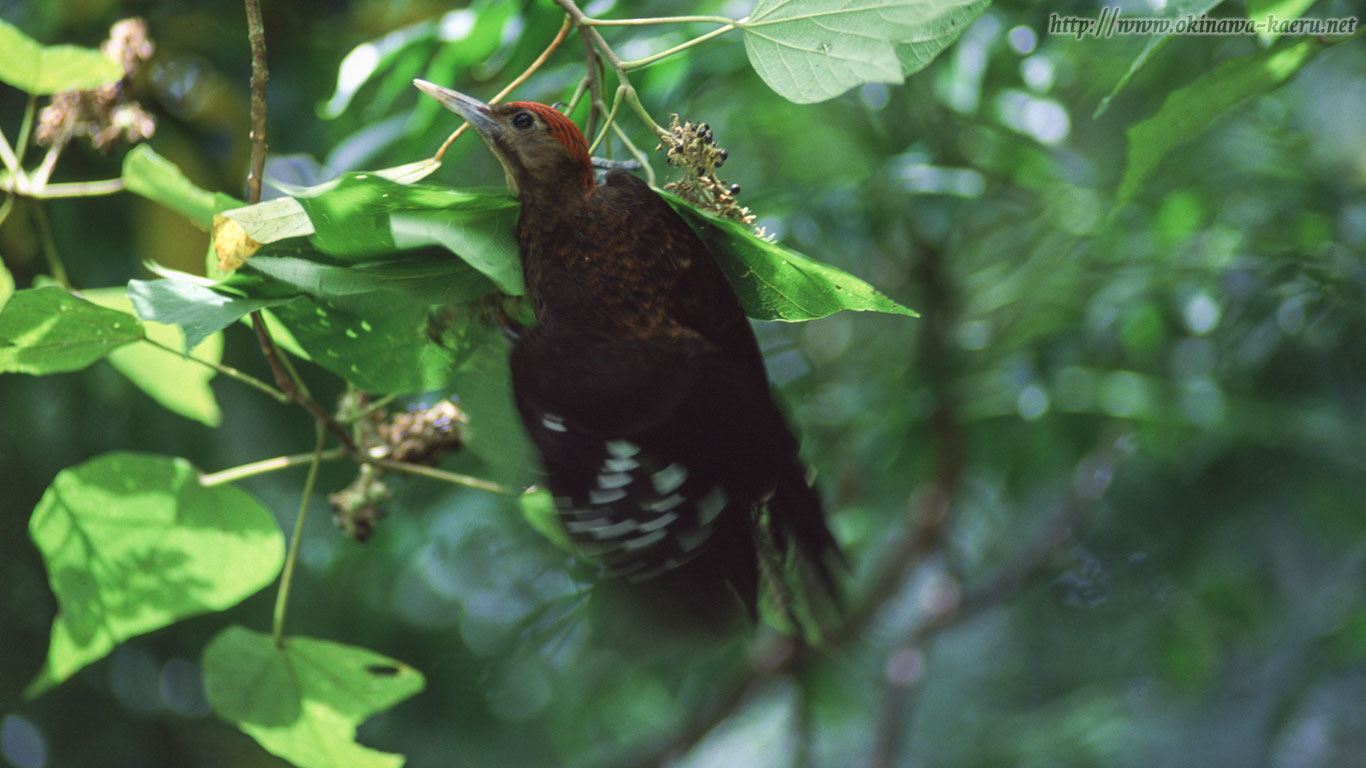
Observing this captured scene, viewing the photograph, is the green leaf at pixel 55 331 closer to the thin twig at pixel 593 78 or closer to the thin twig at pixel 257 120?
the thin twig at pixel 257 120

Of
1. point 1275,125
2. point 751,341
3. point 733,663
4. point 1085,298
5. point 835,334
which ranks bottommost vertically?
point 733,663

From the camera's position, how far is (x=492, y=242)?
0.37 metres

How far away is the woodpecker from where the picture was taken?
36 centimetres

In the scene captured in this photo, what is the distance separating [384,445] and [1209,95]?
46 cm

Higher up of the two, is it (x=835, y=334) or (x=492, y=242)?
(x=492, y=242)

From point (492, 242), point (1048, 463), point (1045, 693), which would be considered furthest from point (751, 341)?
point (1045, 693)

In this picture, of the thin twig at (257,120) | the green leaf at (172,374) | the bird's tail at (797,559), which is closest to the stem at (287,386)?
the thin twig at (257,120)

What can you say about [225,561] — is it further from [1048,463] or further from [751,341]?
[1048,463]

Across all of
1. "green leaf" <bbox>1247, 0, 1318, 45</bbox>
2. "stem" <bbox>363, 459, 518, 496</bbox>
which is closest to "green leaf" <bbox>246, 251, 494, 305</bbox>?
"stem" <bbox>363, 459, 518, 496</bbox>

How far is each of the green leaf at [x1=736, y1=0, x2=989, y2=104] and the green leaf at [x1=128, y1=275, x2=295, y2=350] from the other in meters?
0.21

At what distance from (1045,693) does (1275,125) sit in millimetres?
941

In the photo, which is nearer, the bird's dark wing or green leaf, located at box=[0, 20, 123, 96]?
the bird's dark wing

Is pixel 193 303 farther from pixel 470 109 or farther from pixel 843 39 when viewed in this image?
pixel 843 39

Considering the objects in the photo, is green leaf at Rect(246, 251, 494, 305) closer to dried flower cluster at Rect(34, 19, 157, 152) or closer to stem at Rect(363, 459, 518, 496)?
stem at Rect(363, 459, 518, 496)
